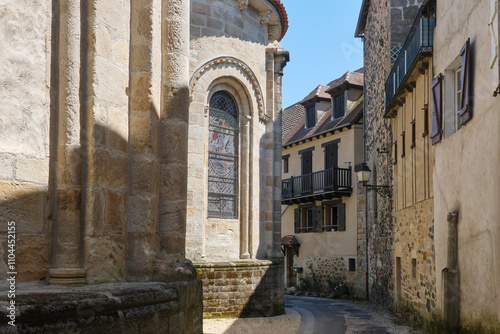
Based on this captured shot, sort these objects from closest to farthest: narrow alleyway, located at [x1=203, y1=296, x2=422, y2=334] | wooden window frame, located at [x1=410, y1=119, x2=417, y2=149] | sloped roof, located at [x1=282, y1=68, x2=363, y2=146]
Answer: narrow alleyway, located at [x1=203, y1=296, x2=422, y2=334] < wooden window frame, located at [x1=410, y1=119, x2=417, y2=149] < sloped roof, located at [x1=282, y1=68, x2=363, y2=146]

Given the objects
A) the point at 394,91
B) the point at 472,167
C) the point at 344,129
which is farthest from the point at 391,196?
the point at 344,129

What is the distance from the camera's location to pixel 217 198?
14.7 metres

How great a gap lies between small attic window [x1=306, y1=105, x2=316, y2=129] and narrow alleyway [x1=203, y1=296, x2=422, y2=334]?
1442 centimetres

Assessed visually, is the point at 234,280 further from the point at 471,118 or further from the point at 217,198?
the point at 471,118

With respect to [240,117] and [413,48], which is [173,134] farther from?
[240,117]

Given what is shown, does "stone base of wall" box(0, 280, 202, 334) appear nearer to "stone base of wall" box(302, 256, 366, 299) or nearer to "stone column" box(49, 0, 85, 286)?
"stone column" box(49, 0, 85, 286)

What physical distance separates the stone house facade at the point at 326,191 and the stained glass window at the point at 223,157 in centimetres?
1041

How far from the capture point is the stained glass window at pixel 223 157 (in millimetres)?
14609

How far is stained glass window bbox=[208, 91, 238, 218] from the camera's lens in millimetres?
14609

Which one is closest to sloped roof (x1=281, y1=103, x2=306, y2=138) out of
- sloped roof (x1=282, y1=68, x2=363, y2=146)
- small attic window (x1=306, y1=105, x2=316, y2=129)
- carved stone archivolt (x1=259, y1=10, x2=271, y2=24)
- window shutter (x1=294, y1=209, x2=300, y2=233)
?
sloped roof (x1=282, y1=68, x2=363, y2=146)

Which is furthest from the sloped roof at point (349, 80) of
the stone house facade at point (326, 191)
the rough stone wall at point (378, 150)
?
the rough stone wall at point (378, 150)

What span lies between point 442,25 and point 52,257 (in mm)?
8963

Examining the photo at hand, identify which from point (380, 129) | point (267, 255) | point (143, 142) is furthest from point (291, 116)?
point (143, 142)

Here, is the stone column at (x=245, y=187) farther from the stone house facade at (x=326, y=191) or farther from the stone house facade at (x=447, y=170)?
the stone house facade at (x=326, y=191)
